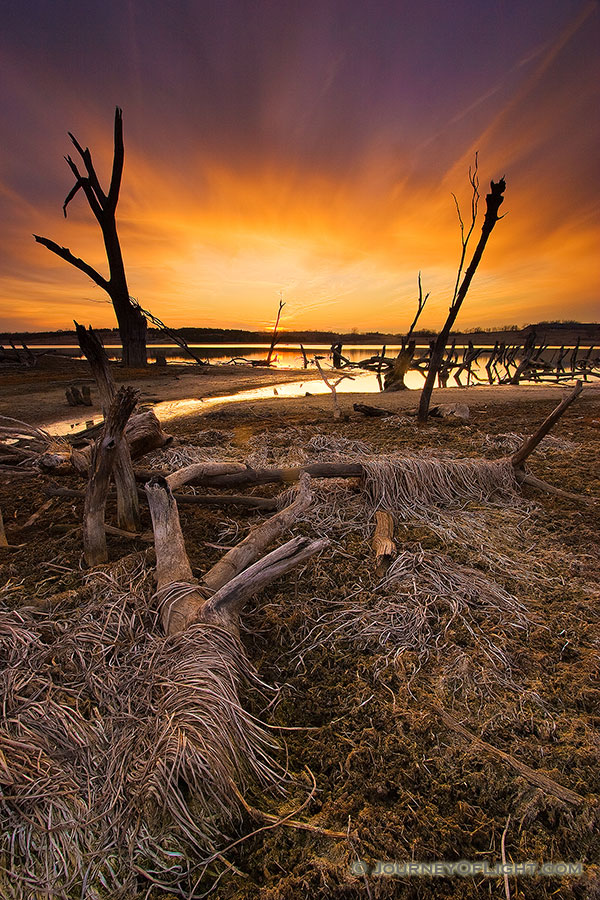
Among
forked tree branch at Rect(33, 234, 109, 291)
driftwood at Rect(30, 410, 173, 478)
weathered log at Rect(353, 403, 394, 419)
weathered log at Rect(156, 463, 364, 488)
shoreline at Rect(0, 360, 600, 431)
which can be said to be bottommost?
shoreline at Rect(0, 360, 600, 431)

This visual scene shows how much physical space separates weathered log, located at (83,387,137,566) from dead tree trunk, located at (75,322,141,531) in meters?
0.07

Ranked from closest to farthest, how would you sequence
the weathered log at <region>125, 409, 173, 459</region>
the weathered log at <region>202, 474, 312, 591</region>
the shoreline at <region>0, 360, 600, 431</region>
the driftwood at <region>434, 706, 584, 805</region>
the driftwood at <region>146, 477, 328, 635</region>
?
the driftwood at <region>434, 706, 584, 805</region>, the driftwood at <region>146, 477, 328, 635</region>, the weathered log at <region>202, 474, 312, 591</region>, the weathered log at <region>125, 409, 173, 459</region>, the shoreline at <region>0, 360, 600, 431</region>

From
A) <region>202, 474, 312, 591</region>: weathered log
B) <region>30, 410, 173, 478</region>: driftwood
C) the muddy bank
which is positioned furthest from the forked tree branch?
<region>202, 474, 312, 591</region>: weathered log

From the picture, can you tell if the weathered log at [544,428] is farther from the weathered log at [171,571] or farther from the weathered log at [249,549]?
the weathered log at [171,571]

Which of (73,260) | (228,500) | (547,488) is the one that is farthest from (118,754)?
(73,260)

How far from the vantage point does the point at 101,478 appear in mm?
2520

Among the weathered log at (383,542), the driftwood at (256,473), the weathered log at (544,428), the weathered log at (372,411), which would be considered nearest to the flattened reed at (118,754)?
the weathered log at (383,542)

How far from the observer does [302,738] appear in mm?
1543

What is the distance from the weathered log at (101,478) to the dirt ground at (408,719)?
16 centimetres

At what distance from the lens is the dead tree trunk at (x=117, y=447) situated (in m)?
2.61

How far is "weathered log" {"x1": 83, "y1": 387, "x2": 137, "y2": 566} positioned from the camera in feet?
8.03

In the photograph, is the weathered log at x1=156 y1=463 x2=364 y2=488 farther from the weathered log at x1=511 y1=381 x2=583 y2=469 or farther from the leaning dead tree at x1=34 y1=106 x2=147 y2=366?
the leaning dead tree at x1=34 y1=106 x2=147 y2=366

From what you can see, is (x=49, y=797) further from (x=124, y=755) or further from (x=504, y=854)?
(x=504, y=854)

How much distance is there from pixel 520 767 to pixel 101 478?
8.78 ft
